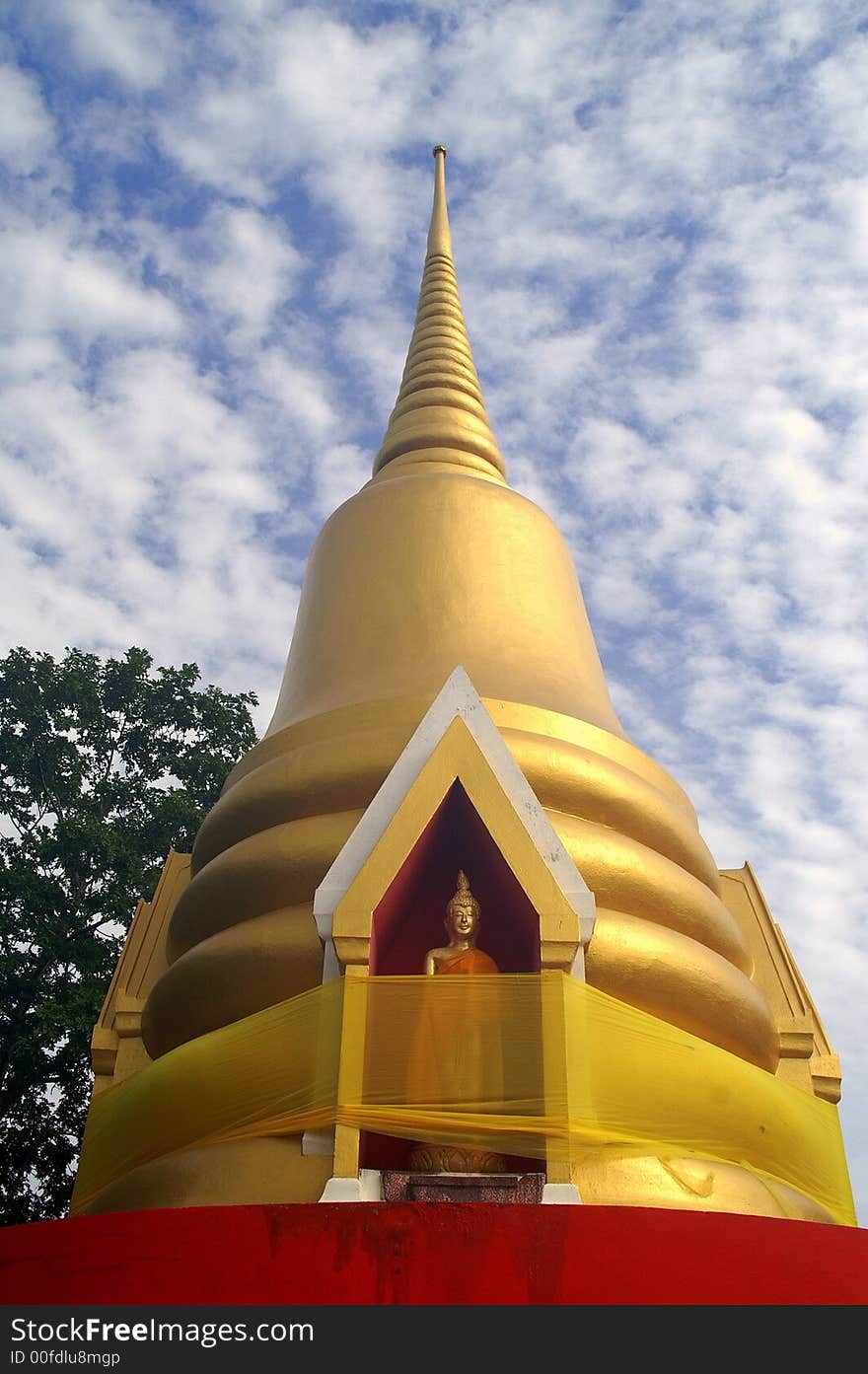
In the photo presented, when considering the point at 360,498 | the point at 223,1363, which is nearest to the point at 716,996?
the point at 223,1363

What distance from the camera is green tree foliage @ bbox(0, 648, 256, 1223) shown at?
1217 cm

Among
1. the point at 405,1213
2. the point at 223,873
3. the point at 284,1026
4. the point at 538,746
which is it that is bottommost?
the point at 405,1213

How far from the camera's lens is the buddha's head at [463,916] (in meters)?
5.65

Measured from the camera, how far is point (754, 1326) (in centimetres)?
360

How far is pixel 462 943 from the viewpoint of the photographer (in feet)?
18.5

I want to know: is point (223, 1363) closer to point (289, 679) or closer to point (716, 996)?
point (716, 996)

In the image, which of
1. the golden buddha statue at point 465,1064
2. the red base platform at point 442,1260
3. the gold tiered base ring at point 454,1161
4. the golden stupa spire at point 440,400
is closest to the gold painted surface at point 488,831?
the golden buddha statue at point 465,1064

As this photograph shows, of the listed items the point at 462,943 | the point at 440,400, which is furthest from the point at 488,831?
the point at 440,400

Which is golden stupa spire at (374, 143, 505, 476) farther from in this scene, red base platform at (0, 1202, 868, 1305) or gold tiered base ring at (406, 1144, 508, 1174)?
red base platform at (0, 1202, 868, 1305)

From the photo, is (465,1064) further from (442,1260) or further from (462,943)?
(442,1260)

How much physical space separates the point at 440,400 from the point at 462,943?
6275mm

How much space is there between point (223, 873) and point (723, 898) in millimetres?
3362

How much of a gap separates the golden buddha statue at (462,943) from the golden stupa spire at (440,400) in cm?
519

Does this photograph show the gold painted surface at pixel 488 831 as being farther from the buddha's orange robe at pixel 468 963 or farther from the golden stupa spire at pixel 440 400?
the golden stupa spire at pixel 440 400
